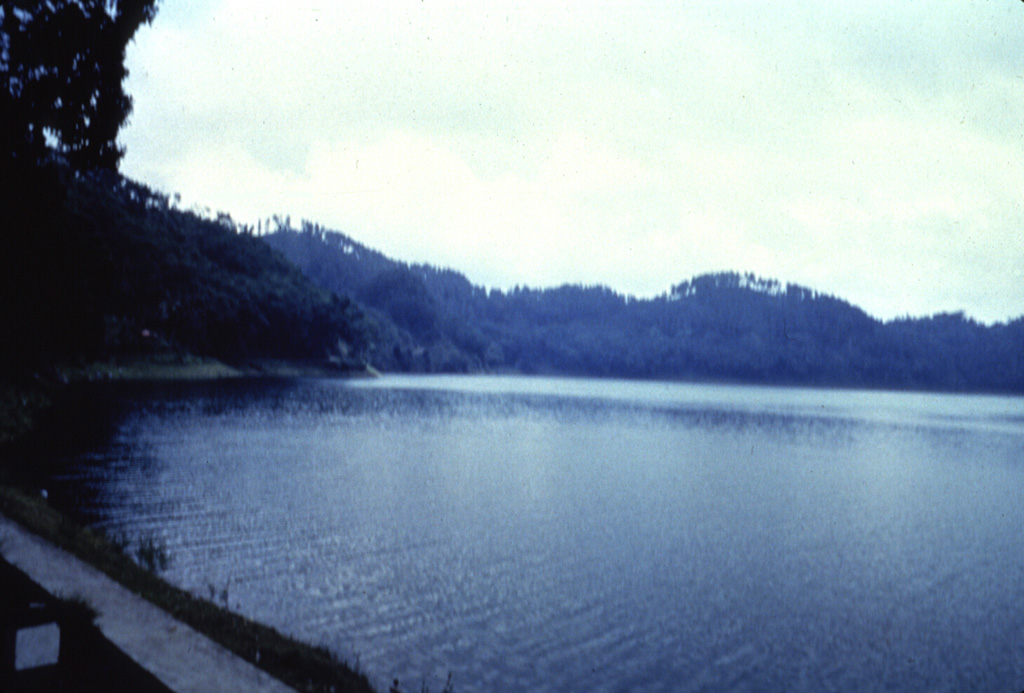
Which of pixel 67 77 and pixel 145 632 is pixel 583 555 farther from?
pixel 67 77

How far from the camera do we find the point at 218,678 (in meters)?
8.02

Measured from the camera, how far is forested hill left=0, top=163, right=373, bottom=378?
20.9m

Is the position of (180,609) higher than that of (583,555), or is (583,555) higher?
(180,609)

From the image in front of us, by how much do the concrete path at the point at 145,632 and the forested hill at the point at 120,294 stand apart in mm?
12313

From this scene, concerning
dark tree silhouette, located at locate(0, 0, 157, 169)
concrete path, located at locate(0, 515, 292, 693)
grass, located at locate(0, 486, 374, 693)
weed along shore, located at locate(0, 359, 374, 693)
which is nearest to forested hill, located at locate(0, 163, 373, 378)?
dark tree silhouette, located at locate(0, 0, 157, 169)

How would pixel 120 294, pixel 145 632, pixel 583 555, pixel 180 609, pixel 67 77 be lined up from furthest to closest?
pixel 120 294, pixel 583 555, pixel 67 77, pixel 180 609, pixel 145 632

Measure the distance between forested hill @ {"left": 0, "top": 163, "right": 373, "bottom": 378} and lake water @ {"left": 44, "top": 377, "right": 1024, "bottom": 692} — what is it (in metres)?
6.36

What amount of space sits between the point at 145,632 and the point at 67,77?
16584 millimetres

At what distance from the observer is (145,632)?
8906 millimetres

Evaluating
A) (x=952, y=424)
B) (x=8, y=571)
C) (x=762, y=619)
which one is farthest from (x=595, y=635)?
(x=952, y=424)

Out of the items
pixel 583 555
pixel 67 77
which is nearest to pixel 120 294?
pixel 67 77

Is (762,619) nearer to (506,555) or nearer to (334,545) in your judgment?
(506,555)

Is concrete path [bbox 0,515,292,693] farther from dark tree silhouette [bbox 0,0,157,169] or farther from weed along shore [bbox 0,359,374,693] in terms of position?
dark tree silhouette [bbox 0,0,157,169]

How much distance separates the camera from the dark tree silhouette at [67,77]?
18.2 m
